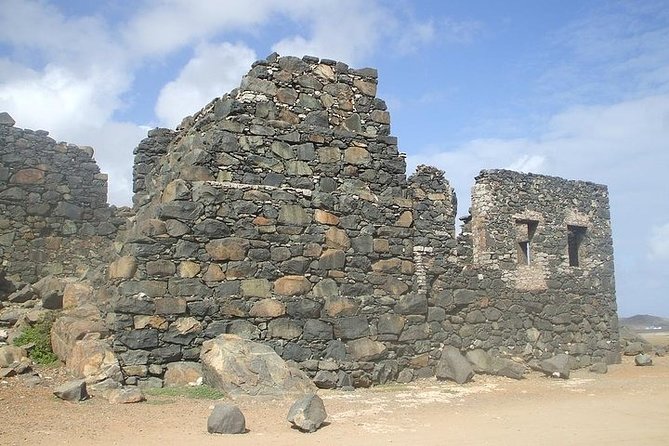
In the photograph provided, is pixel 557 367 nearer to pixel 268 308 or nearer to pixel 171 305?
pixel 268 308

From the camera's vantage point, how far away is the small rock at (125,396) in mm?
7781

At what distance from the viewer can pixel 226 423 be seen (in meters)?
6.32

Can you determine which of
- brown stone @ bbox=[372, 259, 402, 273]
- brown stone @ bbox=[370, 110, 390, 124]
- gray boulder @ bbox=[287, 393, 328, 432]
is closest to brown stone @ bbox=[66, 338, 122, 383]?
gray boulder @ bbox=[287, 393, 328, 432]

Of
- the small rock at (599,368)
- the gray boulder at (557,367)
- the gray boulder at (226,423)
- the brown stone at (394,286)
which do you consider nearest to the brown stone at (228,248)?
the brown stone at (394,286)

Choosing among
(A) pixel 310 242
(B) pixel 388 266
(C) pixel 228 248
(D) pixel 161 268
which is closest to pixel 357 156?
(A) pixel 310 242

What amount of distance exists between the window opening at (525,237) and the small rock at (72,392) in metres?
10.2

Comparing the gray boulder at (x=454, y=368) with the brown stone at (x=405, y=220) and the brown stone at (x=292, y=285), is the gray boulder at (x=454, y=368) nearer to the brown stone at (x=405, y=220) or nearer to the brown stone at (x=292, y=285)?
the brown stone at (x=405, y=220)

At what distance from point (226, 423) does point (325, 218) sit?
5140mm

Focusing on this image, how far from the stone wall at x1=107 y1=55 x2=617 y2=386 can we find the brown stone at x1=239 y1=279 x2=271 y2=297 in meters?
0.02

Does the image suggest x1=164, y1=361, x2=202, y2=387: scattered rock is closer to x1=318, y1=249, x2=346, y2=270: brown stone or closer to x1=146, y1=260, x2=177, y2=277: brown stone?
x1=146, y1=260, x2=177, y2=277: brown stone

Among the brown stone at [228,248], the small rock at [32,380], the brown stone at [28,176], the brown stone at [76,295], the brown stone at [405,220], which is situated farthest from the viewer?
the brown stone at [28,176]

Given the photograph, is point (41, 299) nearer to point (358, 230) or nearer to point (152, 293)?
point (152, 293)

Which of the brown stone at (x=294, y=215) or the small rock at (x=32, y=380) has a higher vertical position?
the brown stone at (x=294, y=215)

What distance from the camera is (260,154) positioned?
1071 cm
